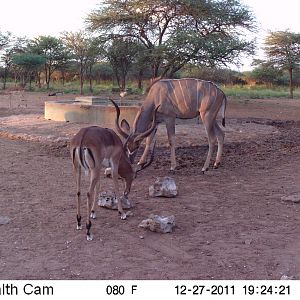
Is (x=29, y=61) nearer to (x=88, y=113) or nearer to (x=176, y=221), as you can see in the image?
(x=88, y=113)

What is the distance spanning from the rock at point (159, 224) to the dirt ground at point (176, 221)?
60 mm

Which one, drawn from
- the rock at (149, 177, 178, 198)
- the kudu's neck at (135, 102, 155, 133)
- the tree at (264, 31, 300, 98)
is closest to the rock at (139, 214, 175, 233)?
the rock at (149, 177, 178, 198)

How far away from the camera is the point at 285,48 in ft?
113

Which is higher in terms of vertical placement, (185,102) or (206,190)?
(185,102)

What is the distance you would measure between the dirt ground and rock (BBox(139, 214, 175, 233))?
0.20ft

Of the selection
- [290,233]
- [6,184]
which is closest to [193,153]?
[6,184]

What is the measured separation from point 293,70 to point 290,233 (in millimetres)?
33812

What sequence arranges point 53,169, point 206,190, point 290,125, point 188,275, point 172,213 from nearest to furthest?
point 188,275 → point 172,213 → point 206,190 → point 53,169 → point 290,125

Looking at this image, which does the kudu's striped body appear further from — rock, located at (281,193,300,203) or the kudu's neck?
rock, located at (281,193,300,203)

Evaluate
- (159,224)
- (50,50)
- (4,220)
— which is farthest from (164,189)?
(50,50)

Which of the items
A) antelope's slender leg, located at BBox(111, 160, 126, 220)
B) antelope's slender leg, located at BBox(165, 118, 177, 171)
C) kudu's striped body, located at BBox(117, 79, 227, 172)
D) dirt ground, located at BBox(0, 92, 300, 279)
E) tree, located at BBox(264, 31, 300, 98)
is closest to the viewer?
dirt ground, located at BBox(0, 92, 300, 279)

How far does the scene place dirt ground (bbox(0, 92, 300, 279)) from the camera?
13.7ft

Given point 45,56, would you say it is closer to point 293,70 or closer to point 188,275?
point 293,70

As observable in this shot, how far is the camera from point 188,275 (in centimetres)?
401
